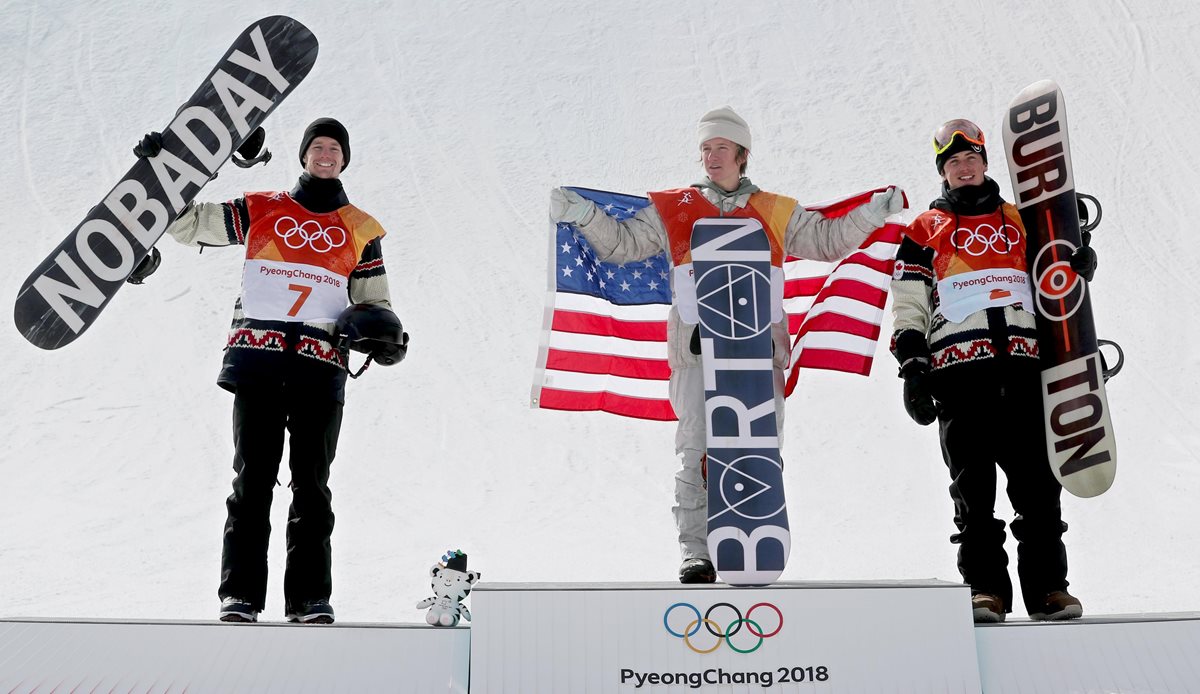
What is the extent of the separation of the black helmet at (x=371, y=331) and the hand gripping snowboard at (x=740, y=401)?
87 centimetres

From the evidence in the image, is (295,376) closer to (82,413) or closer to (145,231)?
(145,231)

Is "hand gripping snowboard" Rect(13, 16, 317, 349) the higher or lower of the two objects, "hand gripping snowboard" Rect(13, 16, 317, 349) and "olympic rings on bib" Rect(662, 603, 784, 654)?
the higher

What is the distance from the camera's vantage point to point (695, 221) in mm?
3451

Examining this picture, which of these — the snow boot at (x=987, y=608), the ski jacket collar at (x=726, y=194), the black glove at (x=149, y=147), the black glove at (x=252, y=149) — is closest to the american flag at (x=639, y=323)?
the ski jacket collar at (x=726, y=194)

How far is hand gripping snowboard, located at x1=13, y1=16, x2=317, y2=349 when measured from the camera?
11.1 feet

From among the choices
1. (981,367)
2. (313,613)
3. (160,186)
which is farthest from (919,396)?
(160,186)

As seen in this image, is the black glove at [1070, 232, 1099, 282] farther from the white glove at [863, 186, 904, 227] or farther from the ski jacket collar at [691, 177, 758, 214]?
the ski jacket collar at [691, 177, 758, 214]

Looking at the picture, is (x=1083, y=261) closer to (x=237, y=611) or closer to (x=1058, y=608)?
(x=1058, y=608)

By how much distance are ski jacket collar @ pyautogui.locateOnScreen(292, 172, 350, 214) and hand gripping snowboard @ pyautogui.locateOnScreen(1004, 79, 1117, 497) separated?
2084 millimetres

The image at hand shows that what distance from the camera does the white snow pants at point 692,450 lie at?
3.23 meters

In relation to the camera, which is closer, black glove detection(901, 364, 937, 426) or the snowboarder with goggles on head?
the snowboarder with goggles on head

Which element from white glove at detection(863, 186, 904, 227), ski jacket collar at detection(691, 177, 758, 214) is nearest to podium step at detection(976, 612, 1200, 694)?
white glove at detection(863, 186, 904, 227)

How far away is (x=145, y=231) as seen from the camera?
3451 millimetres

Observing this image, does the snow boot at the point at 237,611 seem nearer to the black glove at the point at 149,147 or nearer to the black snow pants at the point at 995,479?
the black glove at the point at 149,147
